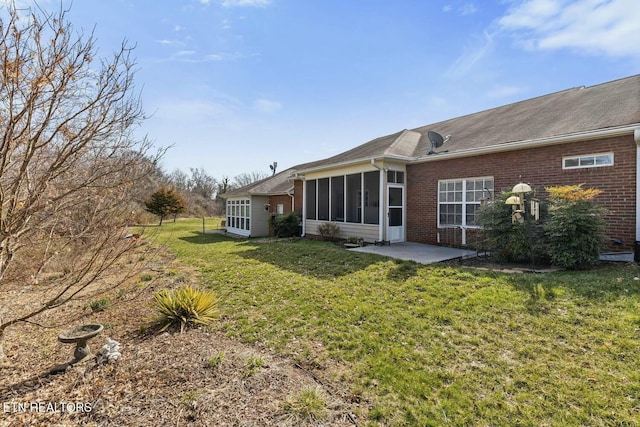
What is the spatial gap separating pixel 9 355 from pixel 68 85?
392cm

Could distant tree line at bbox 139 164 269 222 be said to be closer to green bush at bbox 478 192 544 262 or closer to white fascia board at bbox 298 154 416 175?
white fascia board at bbox 298 154 416 175

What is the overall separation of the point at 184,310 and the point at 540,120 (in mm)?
11271

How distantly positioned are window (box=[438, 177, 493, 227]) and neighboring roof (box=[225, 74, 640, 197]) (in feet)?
3.73

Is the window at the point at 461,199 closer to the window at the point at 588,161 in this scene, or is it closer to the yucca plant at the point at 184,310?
the window at the point at 588,161


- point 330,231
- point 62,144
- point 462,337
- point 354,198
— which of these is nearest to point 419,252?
point 354,198

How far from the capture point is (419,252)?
9336 mm

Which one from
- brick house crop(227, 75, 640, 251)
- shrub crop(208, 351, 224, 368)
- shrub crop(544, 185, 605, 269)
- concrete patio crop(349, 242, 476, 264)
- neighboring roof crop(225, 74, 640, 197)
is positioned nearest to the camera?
shrub crop(208, 351, 224, 368)

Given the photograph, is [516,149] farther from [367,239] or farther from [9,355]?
[9,355]

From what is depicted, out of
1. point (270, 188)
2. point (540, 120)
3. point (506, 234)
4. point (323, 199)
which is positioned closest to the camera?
point (506, 234)

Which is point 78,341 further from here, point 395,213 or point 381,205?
point 395,213

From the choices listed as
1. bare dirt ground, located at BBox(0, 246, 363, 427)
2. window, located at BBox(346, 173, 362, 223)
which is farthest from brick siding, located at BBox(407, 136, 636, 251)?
bare dirt ground, located at BBox(0, 246, 363, 427)

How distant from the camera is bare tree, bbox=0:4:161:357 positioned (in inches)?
106

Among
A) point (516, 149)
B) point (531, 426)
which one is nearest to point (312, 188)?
point (516, 149)

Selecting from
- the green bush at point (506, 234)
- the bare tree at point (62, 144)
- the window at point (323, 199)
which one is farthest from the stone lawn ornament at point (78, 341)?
the window at point (323, 199)
